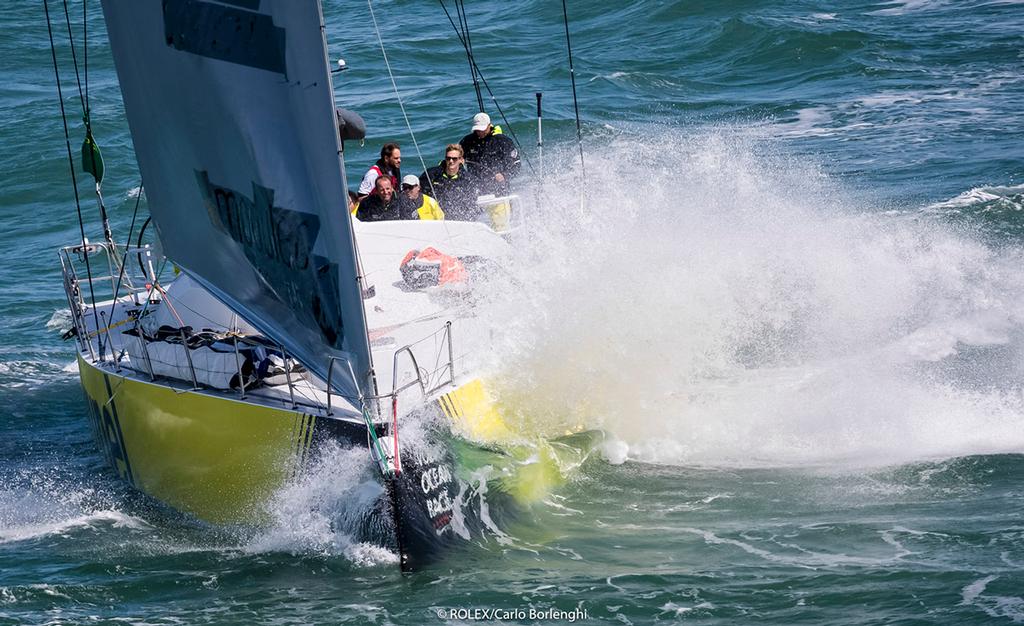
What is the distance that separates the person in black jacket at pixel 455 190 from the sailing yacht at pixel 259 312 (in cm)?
130

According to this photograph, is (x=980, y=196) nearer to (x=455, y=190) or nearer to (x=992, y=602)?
(x=455, y=190)

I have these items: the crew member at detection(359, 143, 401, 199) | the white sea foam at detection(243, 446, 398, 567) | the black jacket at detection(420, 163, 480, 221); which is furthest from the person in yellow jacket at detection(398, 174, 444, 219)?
the white sea foam at detection(243, 446, 398, 567)

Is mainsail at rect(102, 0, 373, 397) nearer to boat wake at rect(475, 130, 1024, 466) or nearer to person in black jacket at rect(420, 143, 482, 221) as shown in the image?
boat wake at rect(475, 130, 1024, 466)

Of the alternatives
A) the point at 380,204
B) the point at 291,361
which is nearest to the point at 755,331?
the point at 380,204

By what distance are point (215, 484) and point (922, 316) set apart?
538 centimetres

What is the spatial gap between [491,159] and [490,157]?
20 millimetres

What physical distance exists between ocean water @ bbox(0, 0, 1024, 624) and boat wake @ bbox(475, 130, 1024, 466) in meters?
0.02

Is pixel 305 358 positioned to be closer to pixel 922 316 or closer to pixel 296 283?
pixel 296 283

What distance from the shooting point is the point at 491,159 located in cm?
934

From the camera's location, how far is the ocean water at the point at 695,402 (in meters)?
5.64

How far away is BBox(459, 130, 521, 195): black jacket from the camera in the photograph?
9.22 metres

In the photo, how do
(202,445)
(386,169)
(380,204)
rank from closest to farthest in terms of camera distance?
(202,445), (380,204), (386,169)

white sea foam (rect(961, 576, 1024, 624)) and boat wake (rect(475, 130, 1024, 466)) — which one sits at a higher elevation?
boat wake (rect(475, 130, 1024, 466))

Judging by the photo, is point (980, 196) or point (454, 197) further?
point (980, 196)
